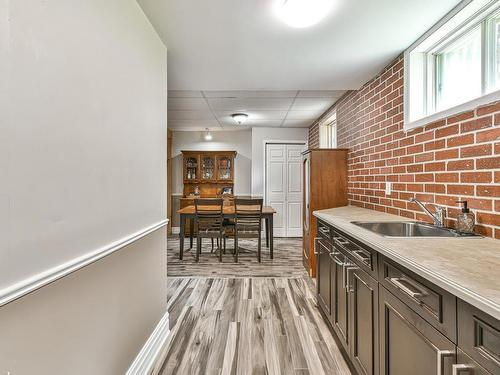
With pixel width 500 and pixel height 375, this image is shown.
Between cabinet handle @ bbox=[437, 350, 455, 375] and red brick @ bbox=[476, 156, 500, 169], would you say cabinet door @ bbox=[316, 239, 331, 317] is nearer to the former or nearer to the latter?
red brick @ bbox=[476, 156, 500, 169]

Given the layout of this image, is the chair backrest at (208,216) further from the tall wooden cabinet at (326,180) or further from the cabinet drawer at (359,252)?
the cabinet drawer at (359,252)

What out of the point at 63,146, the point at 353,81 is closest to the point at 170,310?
the point at 63,146

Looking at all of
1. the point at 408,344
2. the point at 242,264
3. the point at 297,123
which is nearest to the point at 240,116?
the point at 297,123

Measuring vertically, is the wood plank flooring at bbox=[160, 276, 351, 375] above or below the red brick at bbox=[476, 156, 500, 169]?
below

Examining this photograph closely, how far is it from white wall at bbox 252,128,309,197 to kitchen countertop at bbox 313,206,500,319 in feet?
14.5

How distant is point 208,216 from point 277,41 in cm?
280

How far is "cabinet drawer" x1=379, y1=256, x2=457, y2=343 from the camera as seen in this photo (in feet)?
2.81

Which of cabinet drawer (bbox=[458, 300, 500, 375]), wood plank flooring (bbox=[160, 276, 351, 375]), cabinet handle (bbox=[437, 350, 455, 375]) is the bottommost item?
wood plank flooring (bbox=[160, 276, 351, 375])

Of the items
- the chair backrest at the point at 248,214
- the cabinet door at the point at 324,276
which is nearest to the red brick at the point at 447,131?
the cabinet door at the point at 324,276

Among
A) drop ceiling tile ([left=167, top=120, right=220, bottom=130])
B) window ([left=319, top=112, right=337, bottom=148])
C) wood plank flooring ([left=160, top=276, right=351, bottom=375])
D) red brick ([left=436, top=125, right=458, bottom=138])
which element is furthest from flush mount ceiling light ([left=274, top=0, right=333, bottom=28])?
drop ceiling tile ([left=167, top=120, right=220, bottom=130])

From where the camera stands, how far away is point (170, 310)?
2.62 metres

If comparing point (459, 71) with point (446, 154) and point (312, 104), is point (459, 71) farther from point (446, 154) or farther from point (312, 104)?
point (312, 104)

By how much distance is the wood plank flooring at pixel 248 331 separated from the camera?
1.80 metres

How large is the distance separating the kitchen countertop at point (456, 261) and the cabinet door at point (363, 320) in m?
0.26
